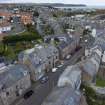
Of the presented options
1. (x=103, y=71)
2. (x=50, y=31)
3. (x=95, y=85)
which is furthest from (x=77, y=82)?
(x=50, y=31)

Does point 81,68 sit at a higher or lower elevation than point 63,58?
Result: higher

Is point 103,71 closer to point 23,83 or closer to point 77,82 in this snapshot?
point 77,82

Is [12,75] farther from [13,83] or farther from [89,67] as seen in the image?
[89,67]

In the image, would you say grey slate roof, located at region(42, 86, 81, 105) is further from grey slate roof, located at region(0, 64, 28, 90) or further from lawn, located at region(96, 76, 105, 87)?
lawn, located at region(96, 76, 105, 87)

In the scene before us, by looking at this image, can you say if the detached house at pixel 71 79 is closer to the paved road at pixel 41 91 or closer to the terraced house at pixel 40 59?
the paved road at pixel 41 91

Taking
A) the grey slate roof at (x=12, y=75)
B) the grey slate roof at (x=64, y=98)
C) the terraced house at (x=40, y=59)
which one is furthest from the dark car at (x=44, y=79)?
the grey slate roof at (x=64, y=98)

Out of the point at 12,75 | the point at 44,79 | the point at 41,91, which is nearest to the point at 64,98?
the point at 41,91

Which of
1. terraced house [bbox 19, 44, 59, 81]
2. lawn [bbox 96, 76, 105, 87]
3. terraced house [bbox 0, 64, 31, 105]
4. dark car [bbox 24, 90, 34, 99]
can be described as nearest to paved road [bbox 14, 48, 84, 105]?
dark car [bbox 24, 90, 34, 99]
